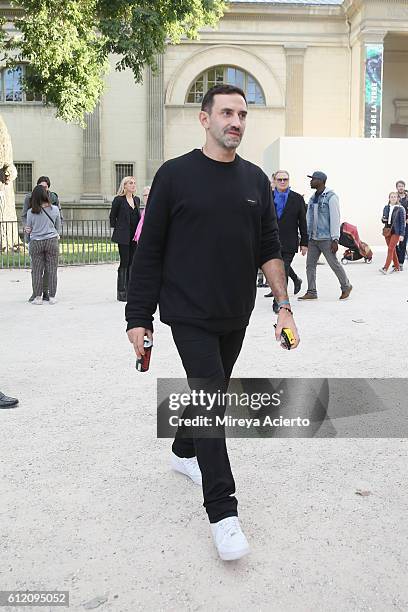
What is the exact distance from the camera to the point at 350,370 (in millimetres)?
6316

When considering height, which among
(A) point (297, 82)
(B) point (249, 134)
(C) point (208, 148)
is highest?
(A) point (297, 82)

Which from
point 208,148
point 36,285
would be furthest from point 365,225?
point 208,148

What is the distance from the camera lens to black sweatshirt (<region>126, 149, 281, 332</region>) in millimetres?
3135

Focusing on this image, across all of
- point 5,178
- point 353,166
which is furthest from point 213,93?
point 353,166

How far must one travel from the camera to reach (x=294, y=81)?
3462cm

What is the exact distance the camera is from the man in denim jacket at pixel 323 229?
10875mm

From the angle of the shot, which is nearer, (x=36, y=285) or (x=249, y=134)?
(x=36, y=285)

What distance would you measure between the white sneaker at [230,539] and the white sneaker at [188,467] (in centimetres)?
72

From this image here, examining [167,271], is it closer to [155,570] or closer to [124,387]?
[155,570]

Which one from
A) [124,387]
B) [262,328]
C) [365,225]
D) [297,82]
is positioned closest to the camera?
[124,387]

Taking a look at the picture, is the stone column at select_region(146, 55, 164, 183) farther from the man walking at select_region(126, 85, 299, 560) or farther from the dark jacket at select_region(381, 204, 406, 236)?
the man walking at select_region(126, 85, 299, 560)

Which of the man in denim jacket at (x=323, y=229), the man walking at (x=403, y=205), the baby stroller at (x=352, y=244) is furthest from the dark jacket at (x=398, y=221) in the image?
the man in denim jacket at (x=323, y=229)

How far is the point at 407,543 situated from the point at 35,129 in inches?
1351

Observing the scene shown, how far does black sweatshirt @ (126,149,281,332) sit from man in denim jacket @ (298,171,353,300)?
7721 mm
